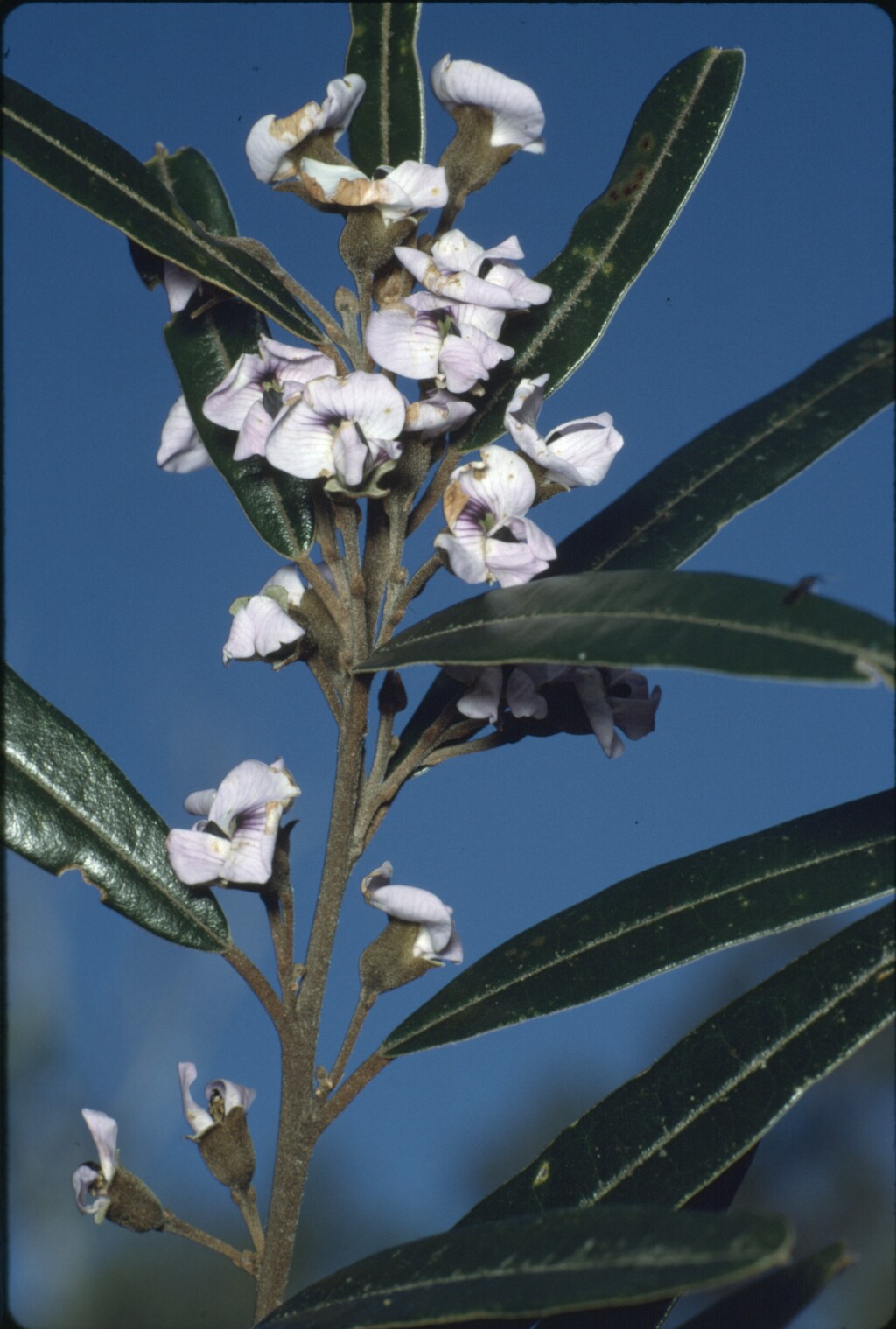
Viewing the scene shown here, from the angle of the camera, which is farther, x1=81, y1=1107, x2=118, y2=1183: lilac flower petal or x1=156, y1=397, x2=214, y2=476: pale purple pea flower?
x1=156, y1=397, x2=214, y2=476: pale purple pea flower

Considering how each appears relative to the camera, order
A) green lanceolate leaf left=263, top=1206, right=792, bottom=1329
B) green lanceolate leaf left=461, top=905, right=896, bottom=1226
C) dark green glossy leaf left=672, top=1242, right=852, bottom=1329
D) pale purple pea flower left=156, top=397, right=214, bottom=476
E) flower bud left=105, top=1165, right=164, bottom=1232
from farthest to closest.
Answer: pale purple pea flower left=156, top=397, right=214, bottom=476, flower bud left=105, top=1165, right=164, bottom=1232, green lanceolate leaf left=461, top=905, right=896, bottom=1226, dark green glossy leaf left=672, top=1242, right=852, bottom=1329, green lanceolate leaf left=263, top=1206, right=792, bottom=1329

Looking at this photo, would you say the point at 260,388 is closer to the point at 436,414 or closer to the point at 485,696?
the point at 436,414

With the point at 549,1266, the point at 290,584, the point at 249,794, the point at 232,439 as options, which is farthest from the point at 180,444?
the point at 549,1266

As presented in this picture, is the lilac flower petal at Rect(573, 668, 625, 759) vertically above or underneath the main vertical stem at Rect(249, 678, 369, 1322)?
above

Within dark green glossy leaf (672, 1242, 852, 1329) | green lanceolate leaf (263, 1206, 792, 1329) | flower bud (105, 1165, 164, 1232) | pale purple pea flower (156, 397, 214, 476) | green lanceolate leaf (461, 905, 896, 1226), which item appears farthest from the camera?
pale purple pea flower (156, 397, 214, 476)

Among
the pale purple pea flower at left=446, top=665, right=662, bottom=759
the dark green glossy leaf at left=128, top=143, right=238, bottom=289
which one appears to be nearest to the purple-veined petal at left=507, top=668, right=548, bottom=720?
the pale purple pea flower at left=446, top=665, right=662, bottom=759

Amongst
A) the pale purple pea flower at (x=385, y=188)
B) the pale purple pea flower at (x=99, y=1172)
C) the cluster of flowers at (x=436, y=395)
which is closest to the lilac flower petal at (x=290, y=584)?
the cluster of flowers at (x=436, y=395)

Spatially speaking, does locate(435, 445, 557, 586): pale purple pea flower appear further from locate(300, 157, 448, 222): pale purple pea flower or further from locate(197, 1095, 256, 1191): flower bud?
locate(197, 1095, 256, 1191): flower bud
